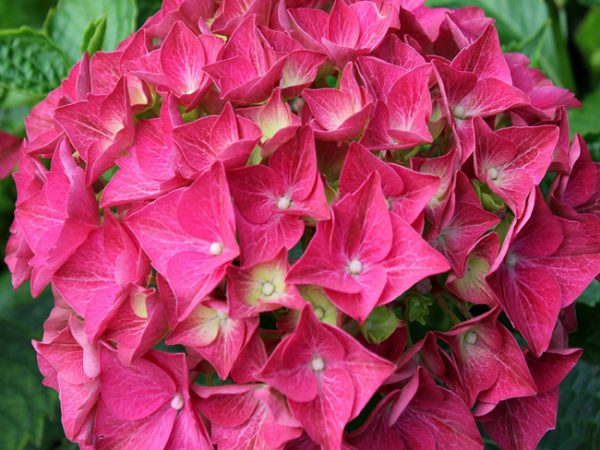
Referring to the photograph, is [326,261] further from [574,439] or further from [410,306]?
[574,439]

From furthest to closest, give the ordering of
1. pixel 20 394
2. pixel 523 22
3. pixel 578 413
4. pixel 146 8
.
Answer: pixel 523 22, pixel 146 8, pixel 20 394, pixel 578 413

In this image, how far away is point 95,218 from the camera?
819mm

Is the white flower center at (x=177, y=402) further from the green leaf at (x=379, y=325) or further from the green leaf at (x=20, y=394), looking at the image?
the green leaf at (x=20, y=394)

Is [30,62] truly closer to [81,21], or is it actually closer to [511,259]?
[81,21]

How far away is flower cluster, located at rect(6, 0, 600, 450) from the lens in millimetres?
723

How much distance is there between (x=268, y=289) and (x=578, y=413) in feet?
2.07

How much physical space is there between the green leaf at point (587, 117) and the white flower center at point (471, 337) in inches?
27.7

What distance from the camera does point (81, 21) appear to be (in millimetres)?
1331

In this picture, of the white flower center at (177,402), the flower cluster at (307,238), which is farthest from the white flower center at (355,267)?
the white flower center at (177,402)

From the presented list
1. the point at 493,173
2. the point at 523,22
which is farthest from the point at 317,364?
the point at 523,22

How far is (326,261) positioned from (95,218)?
0.27m

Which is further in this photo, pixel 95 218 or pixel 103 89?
pixel 103 89

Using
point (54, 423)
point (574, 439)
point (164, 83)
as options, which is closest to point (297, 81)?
point (164, 83)

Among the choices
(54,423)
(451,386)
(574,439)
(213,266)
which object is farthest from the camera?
(54,423)
